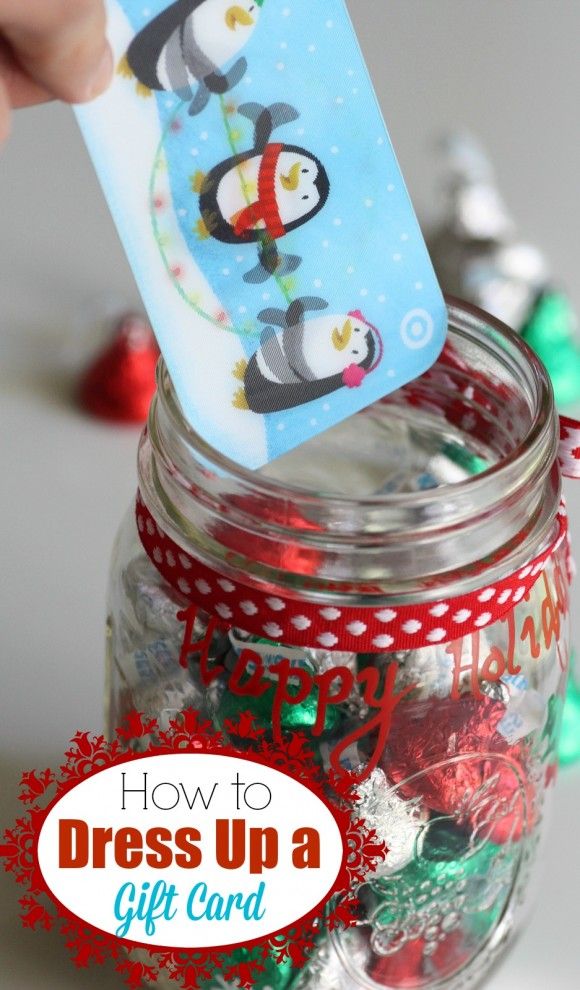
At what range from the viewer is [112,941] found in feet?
2.65

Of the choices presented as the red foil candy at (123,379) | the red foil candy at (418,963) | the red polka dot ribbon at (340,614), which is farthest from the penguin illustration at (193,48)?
the red foil candy at (123,379)

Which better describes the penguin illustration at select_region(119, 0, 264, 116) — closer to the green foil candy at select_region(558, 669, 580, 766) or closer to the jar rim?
the jar rim

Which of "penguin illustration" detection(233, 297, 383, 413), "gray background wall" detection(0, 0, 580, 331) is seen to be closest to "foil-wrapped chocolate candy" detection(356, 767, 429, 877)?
"penguin illustration" detection(233, 297, 383, 413)

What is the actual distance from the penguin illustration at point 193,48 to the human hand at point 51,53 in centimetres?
2

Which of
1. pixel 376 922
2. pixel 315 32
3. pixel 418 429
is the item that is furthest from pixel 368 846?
pixel 315 32

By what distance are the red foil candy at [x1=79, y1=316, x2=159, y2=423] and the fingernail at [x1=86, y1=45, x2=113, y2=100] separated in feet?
2.29

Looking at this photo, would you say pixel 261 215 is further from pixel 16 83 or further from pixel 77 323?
pixel 77 323

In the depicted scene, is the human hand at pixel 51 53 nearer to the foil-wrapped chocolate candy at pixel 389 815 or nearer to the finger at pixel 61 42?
the finger at pixel 61 42

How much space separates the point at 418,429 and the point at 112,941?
413mm

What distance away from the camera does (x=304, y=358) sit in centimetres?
73

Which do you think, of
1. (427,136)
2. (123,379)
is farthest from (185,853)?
(427,136)

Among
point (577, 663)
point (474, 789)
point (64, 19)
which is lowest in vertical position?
point (577, 663)

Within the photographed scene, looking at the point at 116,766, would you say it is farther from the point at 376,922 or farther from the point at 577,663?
the point at 577,663

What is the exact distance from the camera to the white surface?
0.97 meters
